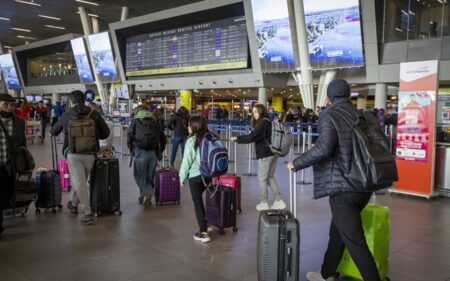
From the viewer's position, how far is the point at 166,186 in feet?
22.2

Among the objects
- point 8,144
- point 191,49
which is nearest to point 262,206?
point 8,144

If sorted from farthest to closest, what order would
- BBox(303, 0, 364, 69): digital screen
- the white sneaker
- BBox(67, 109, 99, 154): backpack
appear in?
BBox(303, 0, 364, 69): digital screen → BBox(67, 109, 99, 154): backpack → the white sneaker

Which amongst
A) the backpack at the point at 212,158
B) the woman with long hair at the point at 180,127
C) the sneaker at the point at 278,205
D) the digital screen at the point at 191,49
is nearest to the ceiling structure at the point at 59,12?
the digital screen at the point at 191,49

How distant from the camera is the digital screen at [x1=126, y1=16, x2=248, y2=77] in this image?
26031mm

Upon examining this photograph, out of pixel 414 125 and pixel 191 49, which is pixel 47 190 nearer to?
pixel 414 125

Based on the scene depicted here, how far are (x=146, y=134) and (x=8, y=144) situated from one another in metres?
2.10

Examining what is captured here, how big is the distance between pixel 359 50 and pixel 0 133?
17.5m

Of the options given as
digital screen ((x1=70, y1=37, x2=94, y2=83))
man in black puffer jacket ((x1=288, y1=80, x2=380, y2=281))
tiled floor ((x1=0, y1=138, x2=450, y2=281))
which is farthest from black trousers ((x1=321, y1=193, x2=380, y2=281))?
digital screen ((x1=70, y1=37, x2=94, y2=83))

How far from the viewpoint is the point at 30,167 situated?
5410 mm

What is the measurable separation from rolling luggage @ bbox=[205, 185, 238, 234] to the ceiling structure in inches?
1114

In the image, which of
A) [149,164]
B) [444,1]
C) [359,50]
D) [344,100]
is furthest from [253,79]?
[344,100]

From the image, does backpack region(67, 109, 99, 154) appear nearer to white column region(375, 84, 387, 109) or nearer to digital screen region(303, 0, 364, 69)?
digital screen region(303, 0, 364, 69)

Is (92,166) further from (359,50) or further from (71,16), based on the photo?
(71,16)

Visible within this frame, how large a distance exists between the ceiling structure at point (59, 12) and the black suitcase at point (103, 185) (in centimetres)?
2736
